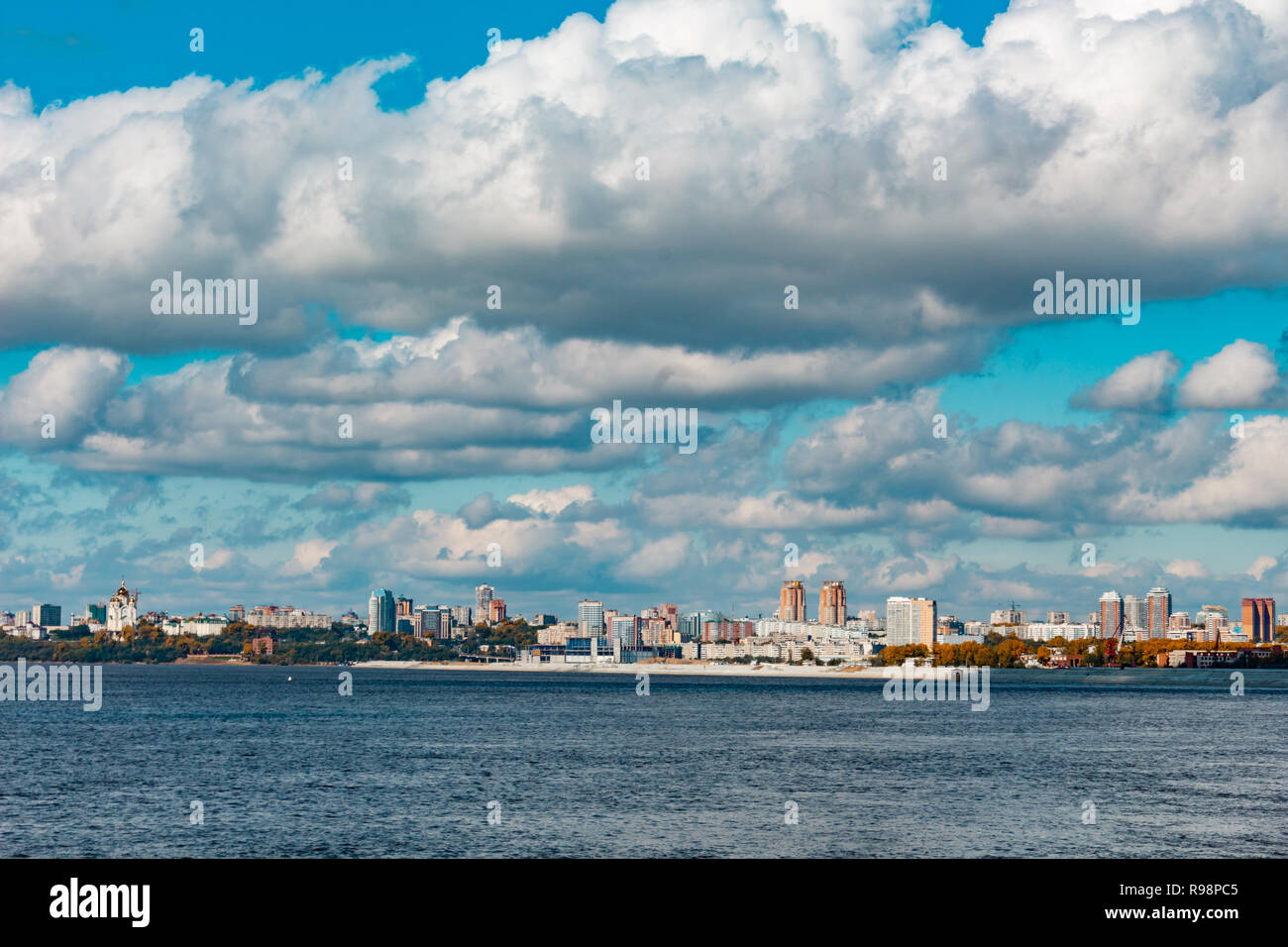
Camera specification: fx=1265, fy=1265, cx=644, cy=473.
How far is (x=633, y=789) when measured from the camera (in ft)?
234

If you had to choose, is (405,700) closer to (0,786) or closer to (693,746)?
(693,746)

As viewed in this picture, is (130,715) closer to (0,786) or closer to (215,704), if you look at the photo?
(215,704)

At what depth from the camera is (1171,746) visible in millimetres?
109688

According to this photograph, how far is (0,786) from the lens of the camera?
236 feet

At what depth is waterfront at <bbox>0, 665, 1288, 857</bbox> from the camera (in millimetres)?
53125

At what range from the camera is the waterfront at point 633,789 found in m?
53.1

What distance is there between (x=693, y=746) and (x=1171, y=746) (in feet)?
138

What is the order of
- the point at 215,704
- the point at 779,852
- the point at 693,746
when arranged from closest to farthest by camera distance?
the point at 779,852 → the point at 693,746 → the point at 215,704
